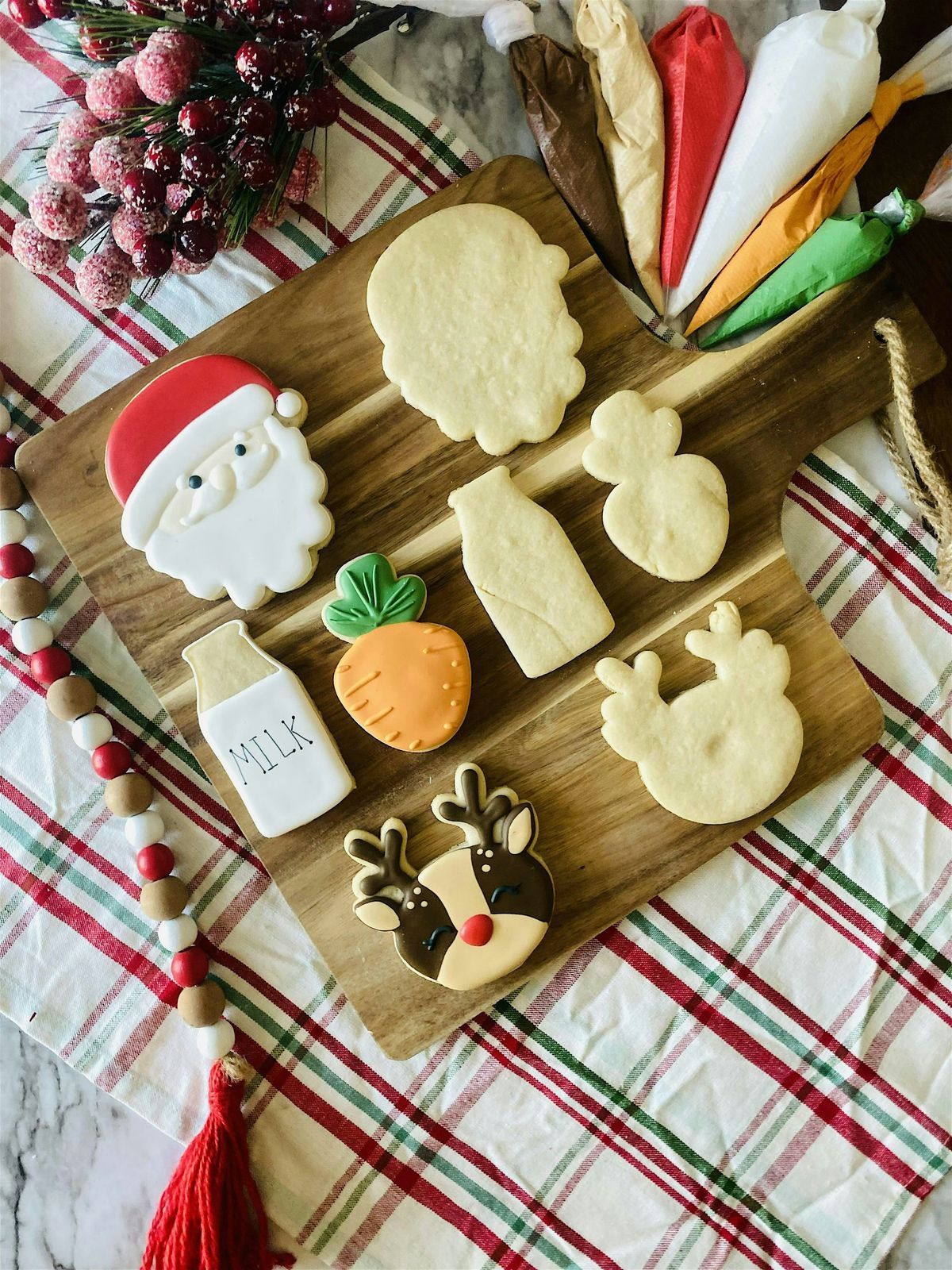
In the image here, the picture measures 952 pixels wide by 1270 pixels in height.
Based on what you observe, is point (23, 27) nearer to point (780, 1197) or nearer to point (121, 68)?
point (121, 68)

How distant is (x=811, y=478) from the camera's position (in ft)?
3.91

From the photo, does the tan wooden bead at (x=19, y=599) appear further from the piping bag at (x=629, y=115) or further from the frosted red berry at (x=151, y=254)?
the piping bag at (x=629, y=115)

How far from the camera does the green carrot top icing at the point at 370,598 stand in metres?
1.09

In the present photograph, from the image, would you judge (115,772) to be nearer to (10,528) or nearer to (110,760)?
(110,760)

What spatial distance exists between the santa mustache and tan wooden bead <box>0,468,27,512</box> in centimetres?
23

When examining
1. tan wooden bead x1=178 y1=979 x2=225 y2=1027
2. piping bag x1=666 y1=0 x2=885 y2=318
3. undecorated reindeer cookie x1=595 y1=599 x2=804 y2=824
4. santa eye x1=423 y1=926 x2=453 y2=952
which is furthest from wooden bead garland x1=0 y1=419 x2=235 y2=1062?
piping bag x1=666 y1=0 x2=885 y2=318

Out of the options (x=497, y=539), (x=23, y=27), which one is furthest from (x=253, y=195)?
(x=497, y=539)

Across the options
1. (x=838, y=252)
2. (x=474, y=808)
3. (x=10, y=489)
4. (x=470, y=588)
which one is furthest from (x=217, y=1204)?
(x=838, y=252)

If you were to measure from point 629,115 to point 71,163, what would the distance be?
61 cm

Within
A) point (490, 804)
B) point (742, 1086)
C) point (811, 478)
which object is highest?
point (811, 478)

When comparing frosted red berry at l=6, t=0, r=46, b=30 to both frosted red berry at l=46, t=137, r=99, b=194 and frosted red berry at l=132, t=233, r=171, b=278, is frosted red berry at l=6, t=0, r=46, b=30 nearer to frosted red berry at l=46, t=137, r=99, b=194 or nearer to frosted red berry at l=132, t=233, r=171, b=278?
frosted red berry at l=46, t=137, r=99, b=194

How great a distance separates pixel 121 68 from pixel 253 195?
172 millimetres

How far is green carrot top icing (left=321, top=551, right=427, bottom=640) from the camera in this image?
1.09 m

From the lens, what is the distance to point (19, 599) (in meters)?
1.17
